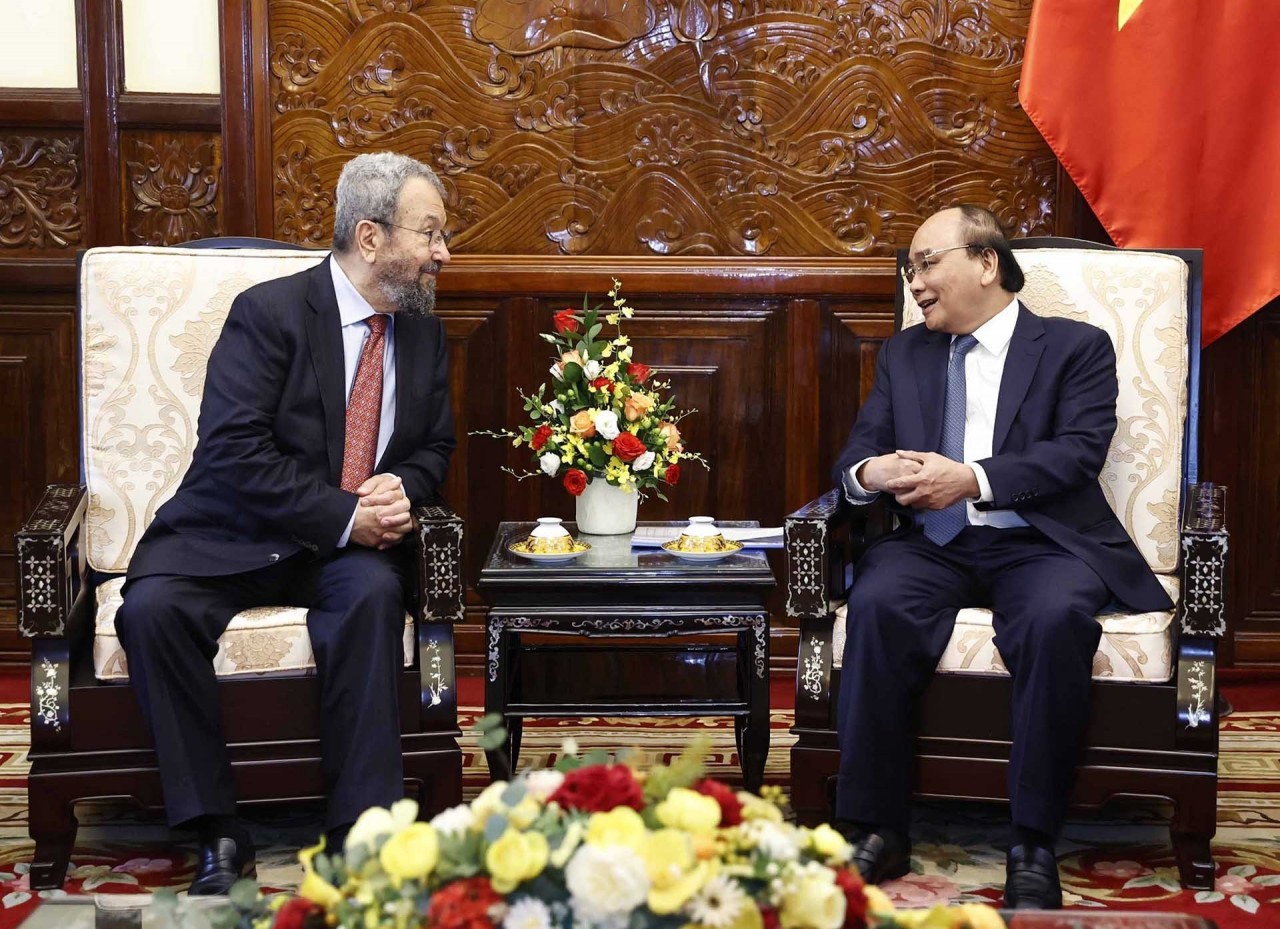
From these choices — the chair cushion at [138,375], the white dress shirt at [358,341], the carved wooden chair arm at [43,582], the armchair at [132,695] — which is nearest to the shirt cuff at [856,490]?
the armchair at [132,695]

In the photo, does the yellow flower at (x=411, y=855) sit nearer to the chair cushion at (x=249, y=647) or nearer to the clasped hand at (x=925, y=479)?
the chair cushion at (x=249, y=647)

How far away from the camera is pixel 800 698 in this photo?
2.84 metres

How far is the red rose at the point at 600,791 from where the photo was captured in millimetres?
1225

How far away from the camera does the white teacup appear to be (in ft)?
9.71

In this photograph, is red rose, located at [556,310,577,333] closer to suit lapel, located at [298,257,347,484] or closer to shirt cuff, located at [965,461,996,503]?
suit lapel, located at [298,257,347,484]

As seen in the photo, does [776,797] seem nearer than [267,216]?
Yes

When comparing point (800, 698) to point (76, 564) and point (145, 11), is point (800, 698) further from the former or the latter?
point (145, 11)

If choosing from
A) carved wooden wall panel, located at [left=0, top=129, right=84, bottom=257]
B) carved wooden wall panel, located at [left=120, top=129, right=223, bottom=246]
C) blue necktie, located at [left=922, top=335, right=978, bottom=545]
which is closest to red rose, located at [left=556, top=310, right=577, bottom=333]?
blue necktie, located at [left=922, top=335, right=978, bottom=545]

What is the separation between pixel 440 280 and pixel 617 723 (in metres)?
1.35

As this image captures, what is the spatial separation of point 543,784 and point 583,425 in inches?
71.4

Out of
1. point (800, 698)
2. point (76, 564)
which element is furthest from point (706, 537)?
point (76, 564)

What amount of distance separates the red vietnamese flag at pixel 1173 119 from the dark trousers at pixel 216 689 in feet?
7.48

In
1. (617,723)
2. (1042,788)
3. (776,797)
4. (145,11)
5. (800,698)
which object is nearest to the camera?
(776,797)

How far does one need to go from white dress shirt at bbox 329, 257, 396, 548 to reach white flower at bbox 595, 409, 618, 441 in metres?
0.44
